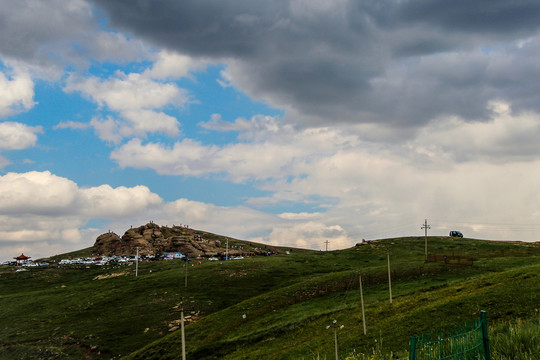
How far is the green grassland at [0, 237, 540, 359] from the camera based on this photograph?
5338 cm

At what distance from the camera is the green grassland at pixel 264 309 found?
53.4 meters

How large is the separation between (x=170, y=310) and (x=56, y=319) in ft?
103

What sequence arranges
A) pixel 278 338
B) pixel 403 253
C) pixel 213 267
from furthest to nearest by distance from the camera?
pixel 403 253 → pixel 213 267 → pixel 278 338

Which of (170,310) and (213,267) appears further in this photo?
(213,267)

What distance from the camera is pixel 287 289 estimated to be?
102625 millimetres

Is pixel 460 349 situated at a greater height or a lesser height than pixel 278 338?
greater

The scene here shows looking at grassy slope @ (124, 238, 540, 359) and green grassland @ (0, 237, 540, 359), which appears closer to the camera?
grassy slope @ (124, 238, 540, 359)

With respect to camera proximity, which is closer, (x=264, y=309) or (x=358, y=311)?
(x=358, y=311)

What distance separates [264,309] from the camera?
8719 centimetres

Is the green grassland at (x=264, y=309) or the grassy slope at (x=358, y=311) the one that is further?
the green grassland at (x=264, y=309)

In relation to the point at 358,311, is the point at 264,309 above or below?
below

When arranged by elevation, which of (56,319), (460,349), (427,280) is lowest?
(56,319)

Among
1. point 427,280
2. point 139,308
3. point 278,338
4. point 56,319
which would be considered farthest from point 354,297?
point 56,319

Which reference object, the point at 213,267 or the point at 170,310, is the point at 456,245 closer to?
the point at 213,267
